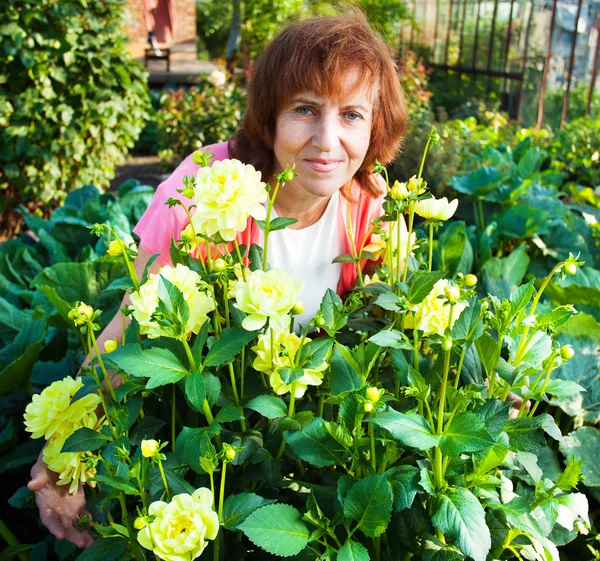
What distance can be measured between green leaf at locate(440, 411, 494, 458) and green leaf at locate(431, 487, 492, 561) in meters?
0.07

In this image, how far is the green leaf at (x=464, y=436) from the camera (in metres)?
0.85

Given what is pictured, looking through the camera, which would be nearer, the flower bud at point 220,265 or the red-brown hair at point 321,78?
the flower bud at point 220,265

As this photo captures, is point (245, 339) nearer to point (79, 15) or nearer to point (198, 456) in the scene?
point (198, 456)

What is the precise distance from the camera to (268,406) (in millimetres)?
980

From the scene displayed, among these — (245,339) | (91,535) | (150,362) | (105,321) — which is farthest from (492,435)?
(105,321)

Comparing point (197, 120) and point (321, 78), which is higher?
point (321, 78)

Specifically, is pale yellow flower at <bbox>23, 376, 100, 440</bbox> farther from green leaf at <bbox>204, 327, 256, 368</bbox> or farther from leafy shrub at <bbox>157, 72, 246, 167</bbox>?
leafy shrub at <bbox>157, 72, 246, 167</bbox>

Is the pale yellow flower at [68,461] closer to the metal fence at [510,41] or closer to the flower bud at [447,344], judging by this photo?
the flower bud at [447,344]

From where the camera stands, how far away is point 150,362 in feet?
2.98

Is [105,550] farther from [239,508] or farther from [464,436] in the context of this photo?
[464,436]

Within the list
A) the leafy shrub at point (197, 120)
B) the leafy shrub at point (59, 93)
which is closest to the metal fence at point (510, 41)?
the leafy shrub at point (197, 120)

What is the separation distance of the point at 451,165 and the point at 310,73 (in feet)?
6.47

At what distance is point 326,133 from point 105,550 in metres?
0.89

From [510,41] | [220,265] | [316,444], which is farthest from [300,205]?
[510,41]
